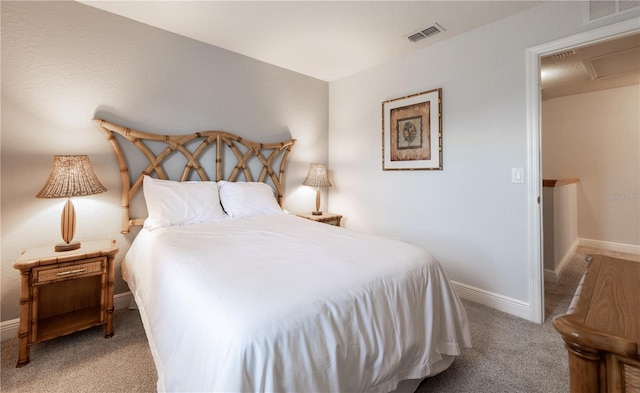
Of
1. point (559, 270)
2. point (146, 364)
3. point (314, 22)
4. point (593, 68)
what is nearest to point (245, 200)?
point (146, 364)

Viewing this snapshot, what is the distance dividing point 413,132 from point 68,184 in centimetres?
301

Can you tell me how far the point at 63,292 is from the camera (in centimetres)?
216

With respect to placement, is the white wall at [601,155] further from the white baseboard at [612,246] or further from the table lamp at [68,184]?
the table lamp at [68,184]

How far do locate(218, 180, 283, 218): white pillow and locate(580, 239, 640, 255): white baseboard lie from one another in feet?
16.3

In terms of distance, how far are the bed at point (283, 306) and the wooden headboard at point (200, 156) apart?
43 millimetres

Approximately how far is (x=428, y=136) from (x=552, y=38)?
1165 mm

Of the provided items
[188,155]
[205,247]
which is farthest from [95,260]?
[188,155]

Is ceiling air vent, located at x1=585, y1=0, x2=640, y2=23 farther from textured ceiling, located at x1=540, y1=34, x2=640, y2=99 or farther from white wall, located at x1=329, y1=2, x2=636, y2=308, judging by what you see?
textured ceiling, located at x1=540, y1=34, x2=640, y2=99

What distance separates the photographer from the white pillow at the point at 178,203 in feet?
7.43

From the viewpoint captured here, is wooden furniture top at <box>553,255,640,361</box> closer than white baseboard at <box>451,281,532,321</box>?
Yes

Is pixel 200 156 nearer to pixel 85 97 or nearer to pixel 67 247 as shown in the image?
pixel 85 97

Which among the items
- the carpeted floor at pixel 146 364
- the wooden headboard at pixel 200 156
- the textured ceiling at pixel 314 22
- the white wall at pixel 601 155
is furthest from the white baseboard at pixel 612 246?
the wooden headboard at pixel 200 156

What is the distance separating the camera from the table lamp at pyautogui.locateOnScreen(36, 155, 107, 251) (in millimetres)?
1868

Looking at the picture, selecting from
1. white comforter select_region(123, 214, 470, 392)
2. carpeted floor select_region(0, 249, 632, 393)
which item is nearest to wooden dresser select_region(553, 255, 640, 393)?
white comforter select_region(123, 214, 470, 392)
